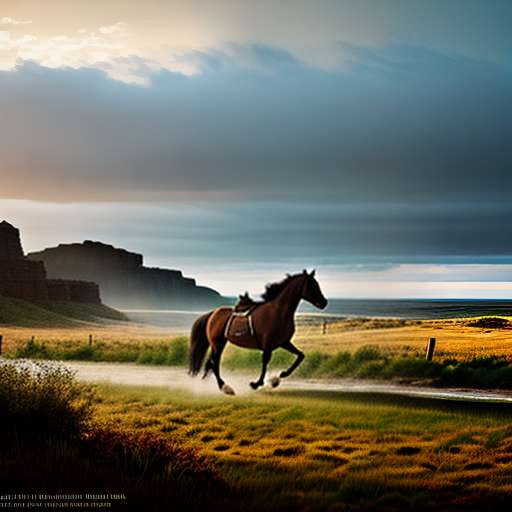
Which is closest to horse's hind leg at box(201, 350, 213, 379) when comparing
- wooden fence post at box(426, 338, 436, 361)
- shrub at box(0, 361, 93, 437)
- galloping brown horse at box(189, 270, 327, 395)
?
galloping brown horse at box(189, 270, 327, 395)

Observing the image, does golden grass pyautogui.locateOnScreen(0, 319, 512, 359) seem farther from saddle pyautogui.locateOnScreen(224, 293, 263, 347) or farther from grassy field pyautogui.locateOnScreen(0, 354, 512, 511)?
saddle pyautogui.locateOnScreen(224, 293, 263, 347)

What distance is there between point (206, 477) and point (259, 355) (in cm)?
719

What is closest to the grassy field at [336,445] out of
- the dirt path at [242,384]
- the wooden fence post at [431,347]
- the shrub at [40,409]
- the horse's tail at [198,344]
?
the dirt path at [242,384]

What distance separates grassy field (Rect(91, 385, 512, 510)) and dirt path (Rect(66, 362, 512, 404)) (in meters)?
0.32

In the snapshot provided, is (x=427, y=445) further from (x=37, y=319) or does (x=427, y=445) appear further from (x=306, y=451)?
(x=37, y=319)

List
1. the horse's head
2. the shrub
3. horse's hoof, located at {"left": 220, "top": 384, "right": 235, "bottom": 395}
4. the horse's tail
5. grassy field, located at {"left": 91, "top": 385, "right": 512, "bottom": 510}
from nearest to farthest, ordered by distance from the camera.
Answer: grassy field, located at {"left": 91, "top": 385, "right": 512, "bottom": 510}, the shrub, the horse's head, horse's hoof, located at {"left": 220, "top": 384, "right": 235, "bottom": 395}, the horse's tail

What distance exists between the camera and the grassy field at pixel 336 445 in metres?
8.42

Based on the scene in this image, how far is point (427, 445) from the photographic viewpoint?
34.0 ft

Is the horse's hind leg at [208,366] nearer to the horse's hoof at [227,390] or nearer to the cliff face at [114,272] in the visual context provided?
the horse's hoof at [227,390]

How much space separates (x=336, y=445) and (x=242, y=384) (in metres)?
2.90

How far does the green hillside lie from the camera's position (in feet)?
272

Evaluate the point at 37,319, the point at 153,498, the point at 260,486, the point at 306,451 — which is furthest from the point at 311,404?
the point at 37,319

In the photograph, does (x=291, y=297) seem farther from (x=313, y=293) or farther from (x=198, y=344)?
(x=198, y=344)

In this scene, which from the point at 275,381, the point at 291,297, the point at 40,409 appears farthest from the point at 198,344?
the point at 40,409
